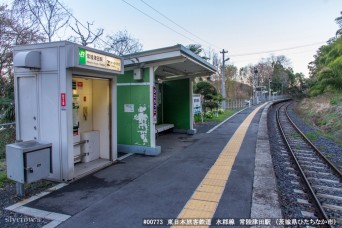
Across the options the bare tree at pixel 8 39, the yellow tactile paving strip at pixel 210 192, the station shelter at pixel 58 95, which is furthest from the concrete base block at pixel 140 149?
the bare tree at pixel 8 39

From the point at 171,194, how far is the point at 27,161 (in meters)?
2.58

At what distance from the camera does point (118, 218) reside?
12.7 feet

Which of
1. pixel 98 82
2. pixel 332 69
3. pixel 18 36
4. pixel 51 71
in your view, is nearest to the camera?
pixel 51 71

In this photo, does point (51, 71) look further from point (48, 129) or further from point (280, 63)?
point (280, 63)

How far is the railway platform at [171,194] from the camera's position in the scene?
3.86m

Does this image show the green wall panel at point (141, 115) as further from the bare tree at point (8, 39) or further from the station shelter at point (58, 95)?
the bare tree at point (8, 39)

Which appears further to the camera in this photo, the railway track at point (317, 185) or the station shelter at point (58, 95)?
the station shelter at point (58, 95)

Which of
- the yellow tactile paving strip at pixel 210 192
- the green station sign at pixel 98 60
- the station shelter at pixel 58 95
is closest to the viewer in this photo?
the yellow tactile paving strip at pixel 210 192

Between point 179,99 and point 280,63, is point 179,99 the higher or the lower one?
the lower one

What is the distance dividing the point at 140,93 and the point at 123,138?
1.56 metres

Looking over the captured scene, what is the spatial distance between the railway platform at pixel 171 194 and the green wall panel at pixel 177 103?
15.6 ft

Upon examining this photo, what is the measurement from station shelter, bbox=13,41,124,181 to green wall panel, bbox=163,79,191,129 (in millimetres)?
5584

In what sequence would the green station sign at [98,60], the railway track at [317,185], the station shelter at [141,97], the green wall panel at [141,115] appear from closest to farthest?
the railway track at [317,185] → the green station sign at [98,60] → the station shelter at [141,97] → the green wall panel at [141,115]

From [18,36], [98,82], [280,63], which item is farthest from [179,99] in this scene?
[280,63]
